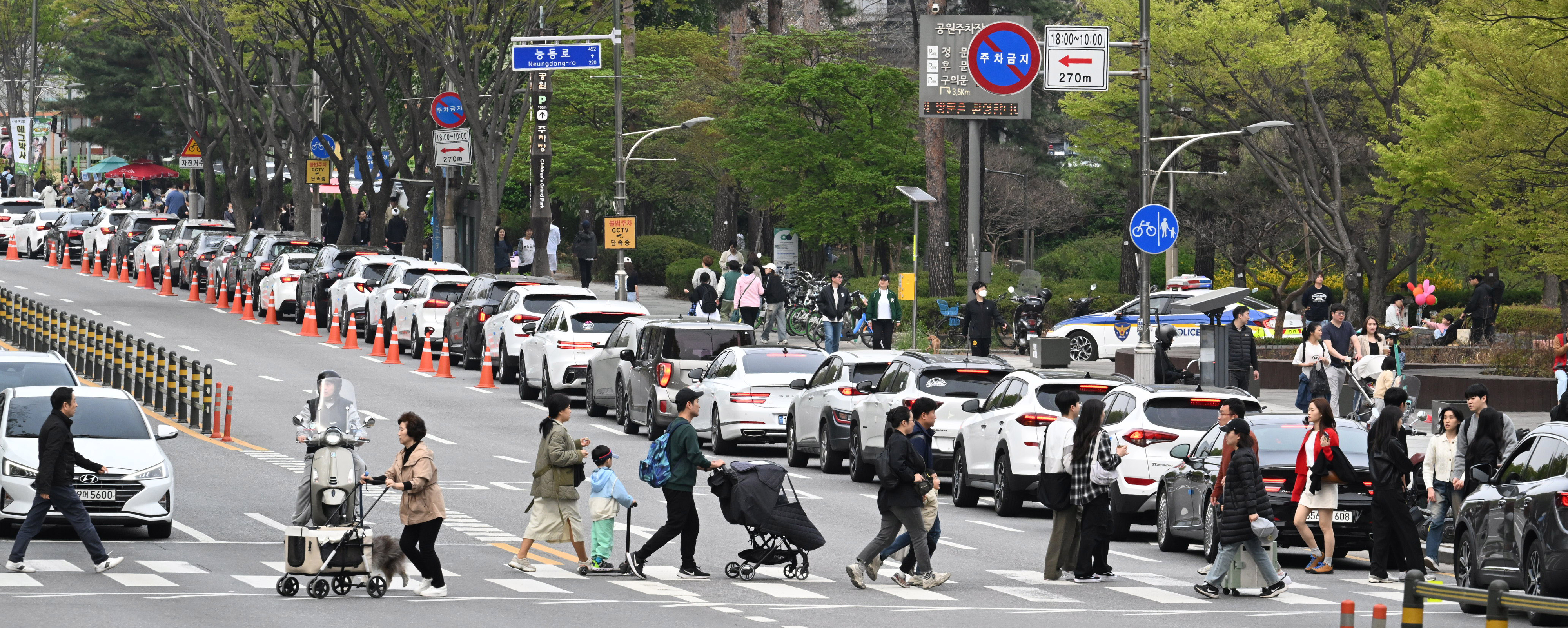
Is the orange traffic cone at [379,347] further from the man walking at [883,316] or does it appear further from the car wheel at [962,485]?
the car wheel at [962,485]

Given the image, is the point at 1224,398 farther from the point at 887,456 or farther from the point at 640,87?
the point at 640,87

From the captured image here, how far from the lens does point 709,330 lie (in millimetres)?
Answer: 28156

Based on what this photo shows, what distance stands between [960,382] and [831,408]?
6.22 feet

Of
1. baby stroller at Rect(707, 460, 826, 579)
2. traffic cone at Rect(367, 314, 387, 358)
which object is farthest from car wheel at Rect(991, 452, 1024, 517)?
traffic cone at Rect(367, 314, 387, 358)

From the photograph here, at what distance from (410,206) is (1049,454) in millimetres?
37704

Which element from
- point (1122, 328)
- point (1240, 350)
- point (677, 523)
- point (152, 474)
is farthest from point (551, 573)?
point (1122, 328)

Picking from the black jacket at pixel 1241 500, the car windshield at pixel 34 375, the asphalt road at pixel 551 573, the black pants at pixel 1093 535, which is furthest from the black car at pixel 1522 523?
the car windshield at pixel 34 375

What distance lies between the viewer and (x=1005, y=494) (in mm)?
20844

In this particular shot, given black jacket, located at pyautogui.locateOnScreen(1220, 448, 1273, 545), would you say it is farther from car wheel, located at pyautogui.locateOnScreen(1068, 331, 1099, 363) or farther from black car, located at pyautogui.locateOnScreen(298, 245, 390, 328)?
black car, located at pyautogui.locateOnScreen(298, 245, 390, 328)

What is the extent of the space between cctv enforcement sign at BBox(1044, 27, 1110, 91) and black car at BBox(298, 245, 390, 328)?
1773 cm

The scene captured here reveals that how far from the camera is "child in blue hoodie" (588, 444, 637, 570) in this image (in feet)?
52.6

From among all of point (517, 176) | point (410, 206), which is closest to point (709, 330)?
point (410, 206)

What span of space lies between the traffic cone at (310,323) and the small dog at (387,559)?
27.2 meters

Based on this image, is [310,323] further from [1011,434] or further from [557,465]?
[557,465]
